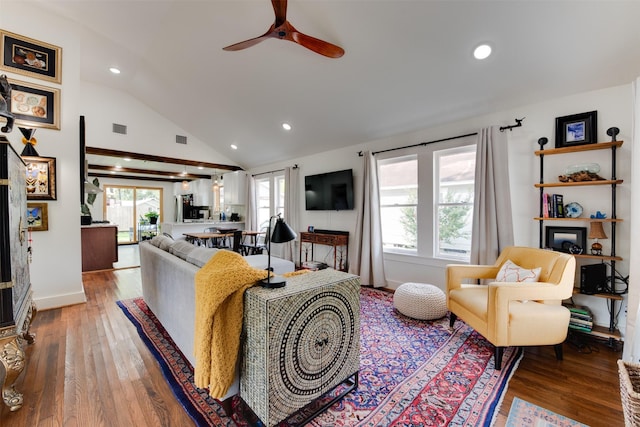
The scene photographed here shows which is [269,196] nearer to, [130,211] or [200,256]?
[200,256]

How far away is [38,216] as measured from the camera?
3.18m

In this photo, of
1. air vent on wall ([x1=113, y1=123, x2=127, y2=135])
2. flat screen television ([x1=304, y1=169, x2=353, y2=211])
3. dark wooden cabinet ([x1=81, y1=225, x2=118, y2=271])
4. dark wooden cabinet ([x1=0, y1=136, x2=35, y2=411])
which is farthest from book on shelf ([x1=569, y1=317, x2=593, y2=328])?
air vent on wall ([x1=113, y1=123, x2=127, y2=135])

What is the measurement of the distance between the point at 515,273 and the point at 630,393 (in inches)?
55.8

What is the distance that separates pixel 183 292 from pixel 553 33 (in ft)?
12.0

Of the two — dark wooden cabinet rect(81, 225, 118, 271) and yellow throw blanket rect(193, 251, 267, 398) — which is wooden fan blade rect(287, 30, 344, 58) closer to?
yellow throw blanket rect(193, 251, 267, 398)

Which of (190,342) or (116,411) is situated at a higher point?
(190,342)

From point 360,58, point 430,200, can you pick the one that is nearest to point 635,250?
point 430,200

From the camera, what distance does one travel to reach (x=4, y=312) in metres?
1.53

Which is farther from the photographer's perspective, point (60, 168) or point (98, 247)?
point (98, 247)

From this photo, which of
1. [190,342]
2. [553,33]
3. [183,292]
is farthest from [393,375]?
[553,33]

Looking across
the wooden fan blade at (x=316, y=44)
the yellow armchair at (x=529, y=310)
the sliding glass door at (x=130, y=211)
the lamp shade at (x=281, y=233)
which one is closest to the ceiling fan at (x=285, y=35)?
the wooden fan blade at (x=316, y=44)

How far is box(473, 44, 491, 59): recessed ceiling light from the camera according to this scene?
96.4 inches

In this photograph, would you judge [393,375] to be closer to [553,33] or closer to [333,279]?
[333,279]

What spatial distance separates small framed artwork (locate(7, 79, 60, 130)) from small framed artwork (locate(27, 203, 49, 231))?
0.94m
